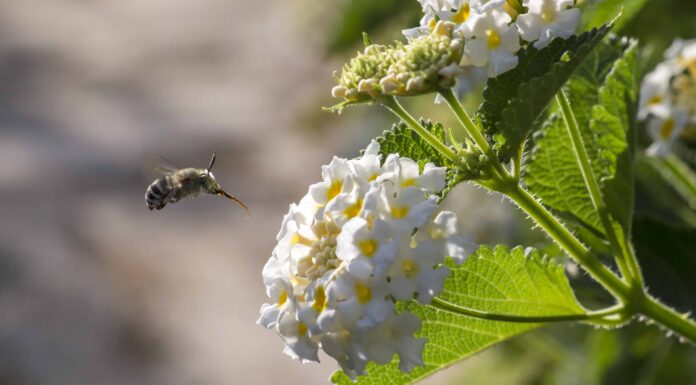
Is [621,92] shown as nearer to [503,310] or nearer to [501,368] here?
[503,310]

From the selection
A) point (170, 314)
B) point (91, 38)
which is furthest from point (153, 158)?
point (91, 38)

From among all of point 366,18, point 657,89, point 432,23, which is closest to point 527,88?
point 432,23

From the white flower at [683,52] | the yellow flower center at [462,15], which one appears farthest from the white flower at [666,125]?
the yellow flower center at [462,15]

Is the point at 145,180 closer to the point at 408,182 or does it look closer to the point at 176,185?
the point at 176,185

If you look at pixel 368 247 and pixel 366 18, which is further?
pixel 366 18

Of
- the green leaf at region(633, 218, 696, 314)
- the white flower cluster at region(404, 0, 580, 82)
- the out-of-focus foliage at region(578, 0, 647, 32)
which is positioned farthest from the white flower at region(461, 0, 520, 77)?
the green leaf at region(633, 218, 696, 314)

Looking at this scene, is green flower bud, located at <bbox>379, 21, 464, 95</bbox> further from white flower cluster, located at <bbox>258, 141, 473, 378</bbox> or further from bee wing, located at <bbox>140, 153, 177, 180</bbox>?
bee wing, located at <bbox>140, 153, 177, 180</bbox>

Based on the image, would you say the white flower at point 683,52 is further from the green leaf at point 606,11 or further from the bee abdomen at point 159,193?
the bee abdomen at point 159,193
